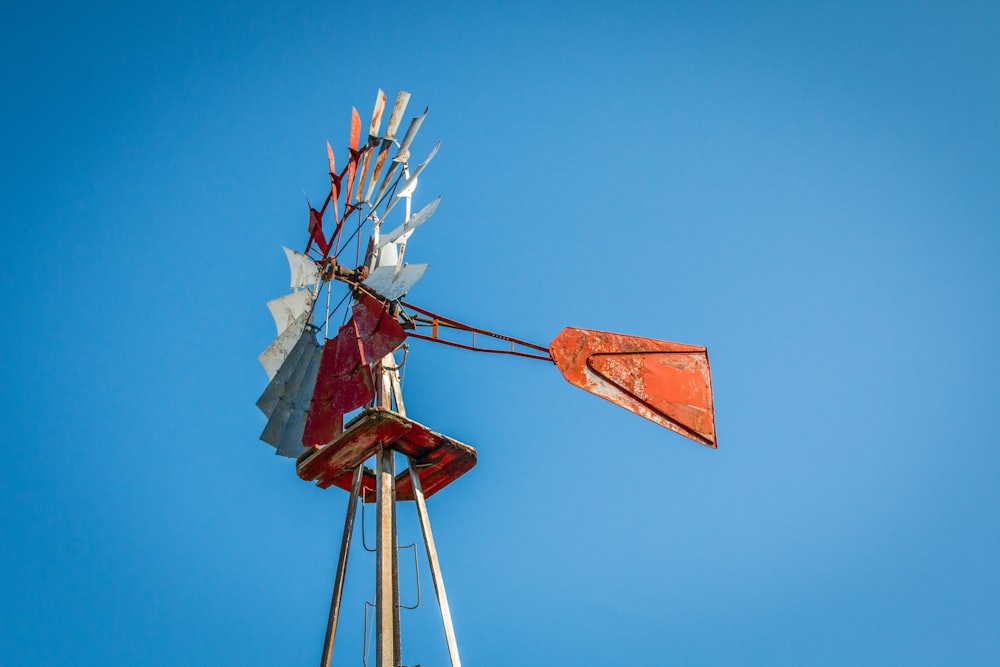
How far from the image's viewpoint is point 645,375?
336 inches

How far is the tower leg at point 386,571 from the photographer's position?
6699 mm

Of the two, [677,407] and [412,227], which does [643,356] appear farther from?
[412,227]

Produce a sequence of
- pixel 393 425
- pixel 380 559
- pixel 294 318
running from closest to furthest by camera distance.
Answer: pixel 380 559, pixel 393 425, pixel 294 318

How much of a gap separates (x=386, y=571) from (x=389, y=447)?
3.70 ft

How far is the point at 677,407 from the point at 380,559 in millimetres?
2956

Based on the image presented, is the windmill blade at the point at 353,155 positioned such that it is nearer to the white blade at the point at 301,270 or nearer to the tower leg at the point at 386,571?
the white blade at the point at 301,270

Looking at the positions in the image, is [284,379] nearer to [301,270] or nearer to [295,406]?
[295,406]

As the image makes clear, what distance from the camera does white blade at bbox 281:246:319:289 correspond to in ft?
25.5

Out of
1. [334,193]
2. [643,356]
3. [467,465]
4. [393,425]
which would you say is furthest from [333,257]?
[643,356]

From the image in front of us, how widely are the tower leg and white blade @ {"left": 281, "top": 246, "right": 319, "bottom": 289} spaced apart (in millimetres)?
1498

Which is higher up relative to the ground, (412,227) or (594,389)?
(412,227)

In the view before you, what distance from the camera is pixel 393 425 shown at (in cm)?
754

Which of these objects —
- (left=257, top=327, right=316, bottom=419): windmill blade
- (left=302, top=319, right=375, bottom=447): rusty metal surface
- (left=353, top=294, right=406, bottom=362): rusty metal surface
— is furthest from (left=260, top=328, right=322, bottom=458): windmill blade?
(left=353, top=294, right=406, bottom=362): rusty metal surface

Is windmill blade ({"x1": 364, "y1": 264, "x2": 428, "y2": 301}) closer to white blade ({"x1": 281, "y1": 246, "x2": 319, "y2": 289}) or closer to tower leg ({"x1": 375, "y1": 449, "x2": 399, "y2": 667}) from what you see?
white blade ({"x1": 281, "y1": 246, "x2": 319, "y2": 289})
